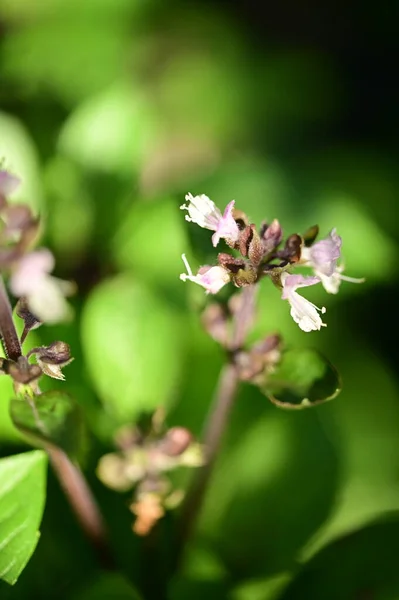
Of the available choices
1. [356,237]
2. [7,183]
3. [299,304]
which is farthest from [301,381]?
Result: [356,237]

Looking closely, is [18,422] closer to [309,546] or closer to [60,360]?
[60,360]

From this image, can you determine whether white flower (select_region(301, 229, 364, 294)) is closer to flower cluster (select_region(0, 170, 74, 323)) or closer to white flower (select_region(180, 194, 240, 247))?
white flower (select_region(180, 194, 240, 247))

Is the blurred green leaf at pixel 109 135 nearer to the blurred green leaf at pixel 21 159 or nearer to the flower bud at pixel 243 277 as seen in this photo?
the blurred green leaf at pixel 21 159

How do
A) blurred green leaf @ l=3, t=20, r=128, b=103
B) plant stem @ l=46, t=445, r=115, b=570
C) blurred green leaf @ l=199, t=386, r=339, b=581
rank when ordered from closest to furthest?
plant stem @ l=46, t=445, r=115, b=570 → blurred green leaf @ l=199, t=386, r=339, b=581 → blurred green leaf @ l=3, t=20, r=128, b=103

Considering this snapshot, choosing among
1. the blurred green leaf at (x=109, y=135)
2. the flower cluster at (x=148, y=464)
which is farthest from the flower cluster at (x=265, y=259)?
the blurred green leaf at (x=109, y=135)

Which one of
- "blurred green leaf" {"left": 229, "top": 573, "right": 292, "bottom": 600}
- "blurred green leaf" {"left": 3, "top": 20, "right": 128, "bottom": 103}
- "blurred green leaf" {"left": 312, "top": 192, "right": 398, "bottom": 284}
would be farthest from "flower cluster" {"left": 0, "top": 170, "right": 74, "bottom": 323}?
"blurred green leaf" {"left": 3, "top": 20, "right": 128, "bottom": 103}

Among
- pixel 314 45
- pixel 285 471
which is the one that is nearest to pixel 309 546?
pixel 285 471
